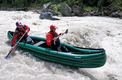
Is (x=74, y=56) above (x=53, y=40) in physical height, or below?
below

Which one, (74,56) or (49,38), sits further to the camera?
(49,38)

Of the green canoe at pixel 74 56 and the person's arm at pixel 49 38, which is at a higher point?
the person's arm at pixel 49 38

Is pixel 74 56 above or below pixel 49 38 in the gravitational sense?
below

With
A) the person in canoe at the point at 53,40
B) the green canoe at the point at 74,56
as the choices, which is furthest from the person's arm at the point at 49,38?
the green canoe at the point at 74,56

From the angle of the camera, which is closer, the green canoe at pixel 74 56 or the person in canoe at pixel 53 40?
the green canoe at pixel 74 56

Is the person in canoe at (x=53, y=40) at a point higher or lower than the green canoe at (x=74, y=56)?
higher

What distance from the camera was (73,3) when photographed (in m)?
12.8

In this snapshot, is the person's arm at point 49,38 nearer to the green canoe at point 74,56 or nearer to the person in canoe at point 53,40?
the person in canoe at point 53,40

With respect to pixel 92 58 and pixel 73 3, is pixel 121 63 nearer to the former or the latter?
pixel 92 58

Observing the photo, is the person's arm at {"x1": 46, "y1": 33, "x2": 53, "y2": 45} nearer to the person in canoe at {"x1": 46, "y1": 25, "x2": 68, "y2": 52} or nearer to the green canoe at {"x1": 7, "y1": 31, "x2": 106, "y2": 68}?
the person in canoe at {"x1": 46, "y1": 25, "x2": 68, "y2": 52}

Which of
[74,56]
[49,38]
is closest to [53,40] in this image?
[49,38]

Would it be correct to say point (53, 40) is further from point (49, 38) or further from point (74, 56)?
point (74, 56)

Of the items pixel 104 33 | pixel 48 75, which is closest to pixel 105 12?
pixel 104 33

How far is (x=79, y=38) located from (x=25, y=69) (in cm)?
321
